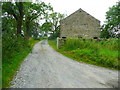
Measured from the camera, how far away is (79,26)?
88.5 feet

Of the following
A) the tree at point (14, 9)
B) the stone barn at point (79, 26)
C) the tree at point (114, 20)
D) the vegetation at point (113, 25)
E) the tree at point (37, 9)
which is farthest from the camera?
the vegetation at point (113, 25)

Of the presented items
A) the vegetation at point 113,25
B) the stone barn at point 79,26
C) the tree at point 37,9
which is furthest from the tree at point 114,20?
the tree at point 37,9

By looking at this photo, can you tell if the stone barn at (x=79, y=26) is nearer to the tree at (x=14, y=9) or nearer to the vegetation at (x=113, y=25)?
the tree at (x=14, y=9)

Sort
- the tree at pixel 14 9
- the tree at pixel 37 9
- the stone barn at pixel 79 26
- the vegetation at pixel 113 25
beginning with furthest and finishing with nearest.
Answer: the vegetation at pixel 113 25 → the stone barn at pixel 79 26 → the tree at pixel 37 9 → the tree at pixel 14 9

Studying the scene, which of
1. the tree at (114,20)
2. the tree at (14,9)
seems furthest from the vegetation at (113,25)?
the tree at (14,9)

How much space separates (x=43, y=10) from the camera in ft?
72.9

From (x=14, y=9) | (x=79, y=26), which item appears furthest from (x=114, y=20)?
(x=14, y=9)

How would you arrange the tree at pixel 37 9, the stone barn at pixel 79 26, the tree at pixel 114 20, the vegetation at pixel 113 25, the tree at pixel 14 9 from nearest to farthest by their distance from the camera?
the tree at pixel 14 9
the tree at pixel 37 9
the stone barn at pixel 79 26
the tree at pixel 114 20
the vegetation at pixel 113 25

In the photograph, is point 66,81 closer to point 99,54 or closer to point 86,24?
point 99,54

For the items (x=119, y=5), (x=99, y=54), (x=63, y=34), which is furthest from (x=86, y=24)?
(x=99, y=54)

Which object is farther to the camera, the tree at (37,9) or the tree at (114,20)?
the tree at (114,20)

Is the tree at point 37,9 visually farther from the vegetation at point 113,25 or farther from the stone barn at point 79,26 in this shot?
the vegetation at point 113,25

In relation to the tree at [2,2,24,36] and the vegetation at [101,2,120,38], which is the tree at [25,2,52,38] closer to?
the tree at [2,2,24,36]

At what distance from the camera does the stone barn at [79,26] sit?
88.5 feet
